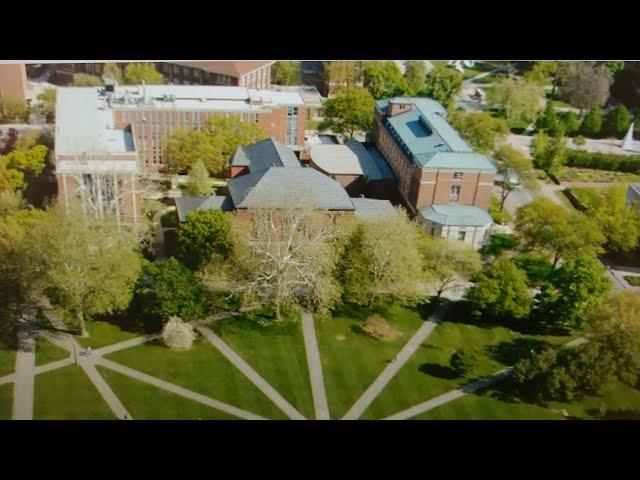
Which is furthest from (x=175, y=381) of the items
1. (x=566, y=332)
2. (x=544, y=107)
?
(x=544, y=107)

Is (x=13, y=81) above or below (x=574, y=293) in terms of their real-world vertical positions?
above

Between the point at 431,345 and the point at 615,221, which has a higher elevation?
the point at 615,221

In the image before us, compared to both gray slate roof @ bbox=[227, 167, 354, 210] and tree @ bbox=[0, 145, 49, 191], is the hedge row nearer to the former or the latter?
gray slate roof @ bbox=[227, 167, 354, 210]

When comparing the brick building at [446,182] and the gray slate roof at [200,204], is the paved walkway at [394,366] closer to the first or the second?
the brick building at [446,182]

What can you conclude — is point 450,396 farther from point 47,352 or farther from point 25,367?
point 25,367

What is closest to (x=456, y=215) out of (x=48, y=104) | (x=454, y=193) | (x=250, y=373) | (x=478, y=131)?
(x=454, y=193)

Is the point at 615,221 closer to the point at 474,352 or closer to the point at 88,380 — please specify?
the point at 474,352

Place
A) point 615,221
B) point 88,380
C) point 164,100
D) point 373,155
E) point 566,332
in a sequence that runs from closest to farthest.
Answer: point 88,380 → point 566,332 → point 615,221 → point 164,100 → point 373,155
